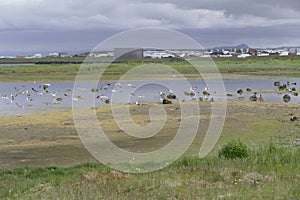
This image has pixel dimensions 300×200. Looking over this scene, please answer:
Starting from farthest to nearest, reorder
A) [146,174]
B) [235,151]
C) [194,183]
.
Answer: [235,151]
[146,174]
[194,183]

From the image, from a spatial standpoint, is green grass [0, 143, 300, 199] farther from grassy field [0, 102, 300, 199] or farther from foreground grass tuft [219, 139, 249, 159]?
foreground grass tuft [219, 139, 249, 159]

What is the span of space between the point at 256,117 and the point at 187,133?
643 cm

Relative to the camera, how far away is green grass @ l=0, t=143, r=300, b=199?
768cm

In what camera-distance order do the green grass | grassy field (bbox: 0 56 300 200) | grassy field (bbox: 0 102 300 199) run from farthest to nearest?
grassy field (bbox: 0 56 300 200), grassy field (bbox: 0 102 300 199), the green grass

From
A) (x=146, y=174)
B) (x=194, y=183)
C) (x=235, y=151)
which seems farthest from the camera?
(x=235, y=151)

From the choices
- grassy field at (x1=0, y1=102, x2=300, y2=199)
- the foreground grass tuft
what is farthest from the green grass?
the foreground grass tuft

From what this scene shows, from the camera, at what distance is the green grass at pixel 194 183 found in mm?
7680

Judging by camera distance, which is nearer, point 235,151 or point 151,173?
point 151,173

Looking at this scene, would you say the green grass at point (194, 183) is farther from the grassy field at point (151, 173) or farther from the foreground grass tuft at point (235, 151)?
the foreground grass tuft at point (235, 151)

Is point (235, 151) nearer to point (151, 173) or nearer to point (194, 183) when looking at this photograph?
point (151, 173)

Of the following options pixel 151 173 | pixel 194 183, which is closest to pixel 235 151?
pixel 151 173

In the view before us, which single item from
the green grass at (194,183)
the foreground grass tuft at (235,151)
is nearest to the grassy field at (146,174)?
the green grass at (194,183)

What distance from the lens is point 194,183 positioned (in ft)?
27.9

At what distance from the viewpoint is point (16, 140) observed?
67.8 feet
